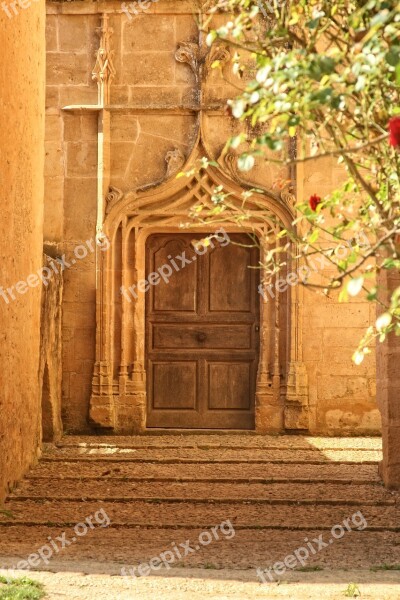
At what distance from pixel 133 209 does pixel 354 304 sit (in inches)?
101

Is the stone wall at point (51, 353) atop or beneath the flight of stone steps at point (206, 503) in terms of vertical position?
atop

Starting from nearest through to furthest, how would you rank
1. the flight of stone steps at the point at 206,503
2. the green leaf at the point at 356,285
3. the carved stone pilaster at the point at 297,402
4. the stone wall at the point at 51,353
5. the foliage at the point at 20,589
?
the green leaf at the point at 356,285, the foliage at the point at 20,589, the flight of stone steps at the point at 206,503, the stone wall at the point at 51,353, the carved stone pilaster at the point at 297,402

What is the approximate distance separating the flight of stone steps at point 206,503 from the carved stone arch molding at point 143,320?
974 millimetres

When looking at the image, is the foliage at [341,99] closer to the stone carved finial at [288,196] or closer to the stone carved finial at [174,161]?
the stone carved finial at [288,196]

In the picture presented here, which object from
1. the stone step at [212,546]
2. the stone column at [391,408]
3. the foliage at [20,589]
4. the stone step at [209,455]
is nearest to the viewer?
the foliage at [20,589]

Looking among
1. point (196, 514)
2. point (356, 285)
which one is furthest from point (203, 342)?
point (356, 285)

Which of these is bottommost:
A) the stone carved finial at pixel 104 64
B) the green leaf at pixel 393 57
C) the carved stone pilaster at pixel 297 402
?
the carved stone pilaster at pixel 297 402

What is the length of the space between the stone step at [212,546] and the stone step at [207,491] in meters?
0.77

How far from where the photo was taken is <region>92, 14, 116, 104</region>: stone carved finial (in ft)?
34.6

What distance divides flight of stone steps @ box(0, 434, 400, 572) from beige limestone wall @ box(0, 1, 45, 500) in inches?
16.5

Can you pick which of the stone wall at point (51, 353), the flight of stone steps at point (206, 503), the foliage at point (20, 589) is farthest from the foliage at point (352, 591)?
the stone wall at point (51, 353)

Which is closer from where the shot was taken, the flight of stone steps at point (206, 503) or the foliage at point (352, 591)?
the foliage at point (352, 591)

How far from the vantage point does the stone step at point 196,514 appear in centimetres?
611

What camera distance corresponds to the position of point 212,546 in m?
5.59
